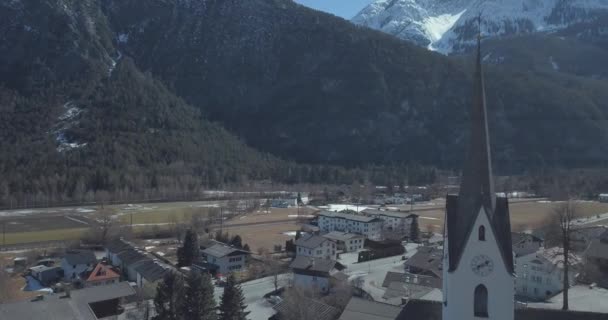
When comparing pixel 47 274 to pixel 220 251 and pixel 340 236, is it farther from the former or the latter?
pixel 340 236

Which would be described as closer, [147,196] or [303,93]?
[147,196]

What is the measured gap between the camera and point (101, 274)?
42688 millimetres

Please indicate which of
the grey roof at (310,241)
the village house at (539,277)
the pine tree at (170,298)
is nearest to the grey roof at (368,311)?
the pine tree at (170,298)

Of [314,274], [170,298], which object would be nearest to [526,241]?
[314,274]

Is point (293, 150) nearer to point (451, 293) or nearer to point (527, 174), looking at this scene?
point (527, 174)

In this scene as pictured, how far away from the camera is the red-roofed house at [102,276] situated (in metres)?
41.8

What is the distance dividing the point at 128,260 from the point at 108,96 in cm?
13406

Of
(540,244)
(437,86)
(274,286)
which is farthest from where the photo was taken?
(437,86)

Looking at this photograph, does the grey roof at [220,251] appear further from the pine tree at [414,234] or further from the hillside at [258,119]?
the hillside at [258,119]

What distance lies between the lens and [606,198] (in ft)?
330

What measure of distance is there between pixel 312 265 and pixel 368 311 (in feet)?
50.5

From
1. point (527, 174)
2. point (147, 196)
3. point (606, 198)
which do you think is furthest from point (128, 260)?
point (527, 174)

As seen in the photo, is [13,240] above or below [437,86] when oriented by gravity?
below

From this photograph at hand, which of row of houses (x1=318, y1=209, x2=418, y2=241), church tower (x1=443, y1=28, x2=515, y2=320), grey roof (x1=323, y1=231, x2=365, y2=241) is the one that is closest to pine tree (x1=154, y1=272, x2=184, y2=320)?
church tower (x1=443, y1=28, x2=515, y2=320)
